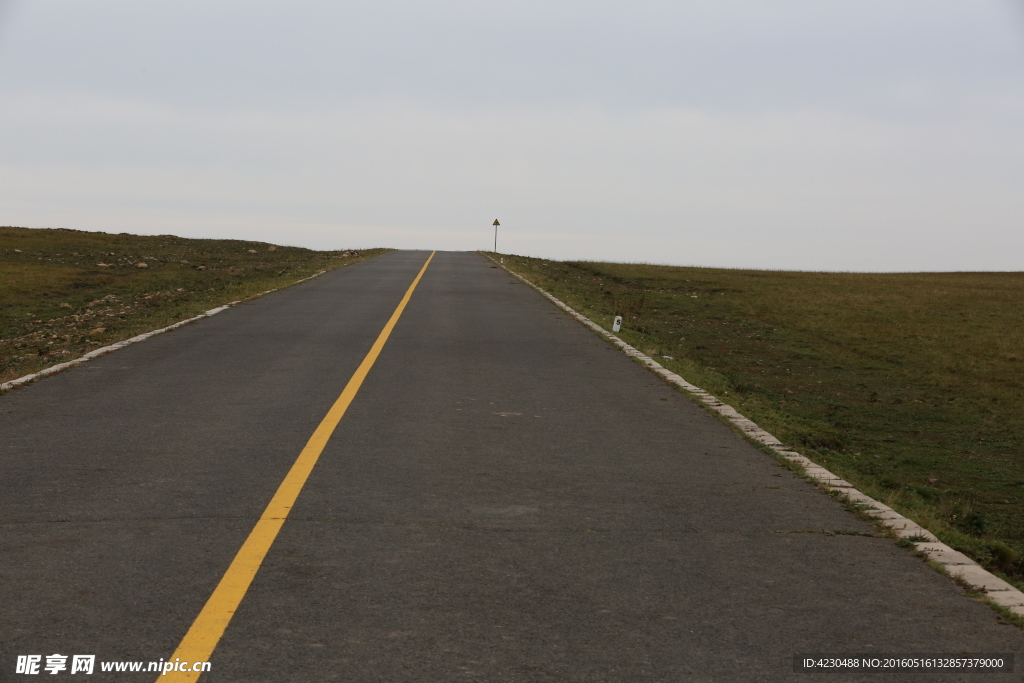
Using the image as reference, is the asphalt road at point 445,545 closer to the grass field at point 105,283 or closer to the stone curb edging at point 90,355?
the stone curb edging at point 90,355

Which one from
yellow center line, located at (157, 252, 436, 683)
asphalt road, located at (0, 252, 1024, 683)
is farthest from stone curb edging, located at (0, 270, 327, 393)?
yellow center line, located at (157, 252, 436, 683)

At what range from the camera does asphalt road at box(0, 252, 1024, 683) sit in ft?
13.5

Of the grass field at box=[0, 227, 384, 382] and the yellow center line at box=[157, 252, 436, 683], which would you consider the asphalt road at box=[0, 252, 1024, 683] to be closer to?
the yellow center line at box=[157, 252, 436, 683]

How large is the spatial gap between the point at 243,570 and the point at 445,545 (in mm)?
1159

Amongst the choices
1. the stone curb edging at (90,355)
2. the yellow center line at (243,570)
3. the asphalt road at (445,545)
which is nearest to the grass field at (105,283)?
the stone curb edging at (90,355)

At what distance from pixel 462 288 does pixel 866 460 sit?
757 inches

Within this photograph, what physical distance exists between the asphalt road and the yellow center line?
0.21 feet

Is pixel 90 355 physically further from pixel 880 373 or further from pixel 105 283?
pixel 105 283

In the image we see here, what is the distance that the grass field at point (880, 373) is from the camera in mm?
9820

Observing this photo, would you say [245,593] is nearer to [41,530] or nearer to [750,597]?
[41,530]

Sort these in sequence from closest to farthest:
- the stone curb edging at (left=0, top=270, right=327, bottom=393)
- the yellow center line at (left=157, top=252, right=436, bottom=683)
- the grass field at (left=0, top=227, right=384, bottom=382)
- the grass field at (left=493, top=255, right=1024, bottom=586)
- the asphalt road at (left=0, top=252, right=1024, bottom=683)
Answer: the yellow center line at (left=157, top=252, right=436, bottom=683) → the asphalt road at (left=0, top=252, right=1024, bottom=683) → the grass field at (left=493, top=255, right=1024, bottom=586) → the stone curb edging at (left=0, top=270, right=327, bottom=393) → the grass field at (left=0, top=227, right=384, bottom=382)

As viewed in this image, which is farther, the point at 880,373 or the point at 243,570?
the point at 880,373

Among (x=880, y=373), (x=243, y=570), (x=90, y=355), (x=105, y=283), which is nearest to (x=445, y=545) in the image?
(x=243, y=570)

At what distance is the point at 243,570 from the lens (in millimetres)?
4953
